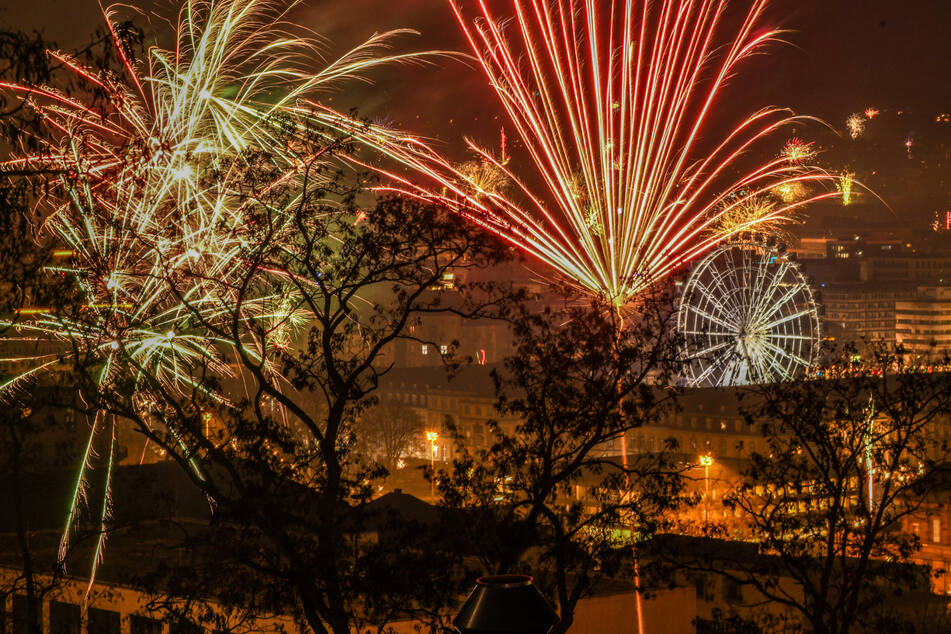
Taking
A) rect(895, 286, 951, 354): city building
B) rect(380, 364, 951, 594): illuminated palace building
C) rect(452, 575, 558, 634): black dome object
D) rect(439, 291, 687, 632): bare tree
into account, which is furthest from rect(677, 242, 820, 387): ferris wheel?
rect(895, 286, 951, 354): city building

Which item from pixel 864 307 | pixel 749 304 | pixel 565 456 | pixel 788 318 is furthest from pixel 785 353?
pixel 864 307

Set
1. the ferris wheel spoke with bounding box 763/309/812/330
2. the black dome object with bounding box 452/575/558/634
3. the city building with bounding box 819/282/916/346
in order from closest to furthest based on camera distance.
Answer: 1. the black dome object with bounding box 452/575/558/634
2. the ferris wheel spoke with bounding box 763/309/812/330
3. the city building with bounding box 819/282/916/346

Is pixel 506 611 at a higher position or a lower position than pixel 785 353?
lower

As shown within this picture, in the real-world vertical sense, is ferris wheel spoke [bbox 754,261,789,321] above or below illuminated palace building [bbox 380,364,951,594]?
above

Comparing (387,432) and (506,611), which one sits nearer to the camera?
(506,611)

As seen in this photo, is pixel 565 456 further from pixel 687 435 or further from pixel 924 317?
pixel 924 317

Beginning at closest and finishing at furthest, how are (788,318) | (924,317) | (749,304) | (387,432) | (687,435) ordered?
1. (749,304)
2. (788,318)
3. (687,435)
4. (387,432)
5. (924,317)

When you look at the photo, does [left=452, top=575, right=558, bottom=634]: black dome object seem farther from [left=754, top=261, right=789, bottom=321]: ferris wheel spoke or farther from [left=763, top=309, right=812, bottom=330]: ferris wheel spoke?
[left=763, top=309, right=812, bottom=330]: ferris wheel spoke

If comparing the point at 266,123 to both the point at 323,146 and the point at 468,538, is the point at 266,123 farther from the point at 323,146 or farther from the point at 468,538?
the point at 468,538

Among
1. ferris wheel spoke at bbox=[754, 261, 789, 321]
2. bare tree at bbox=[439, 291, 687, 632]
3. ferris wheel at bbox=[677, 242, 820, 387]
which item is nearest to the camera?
bare tree at bbox=[439, 291, 687, 632]
